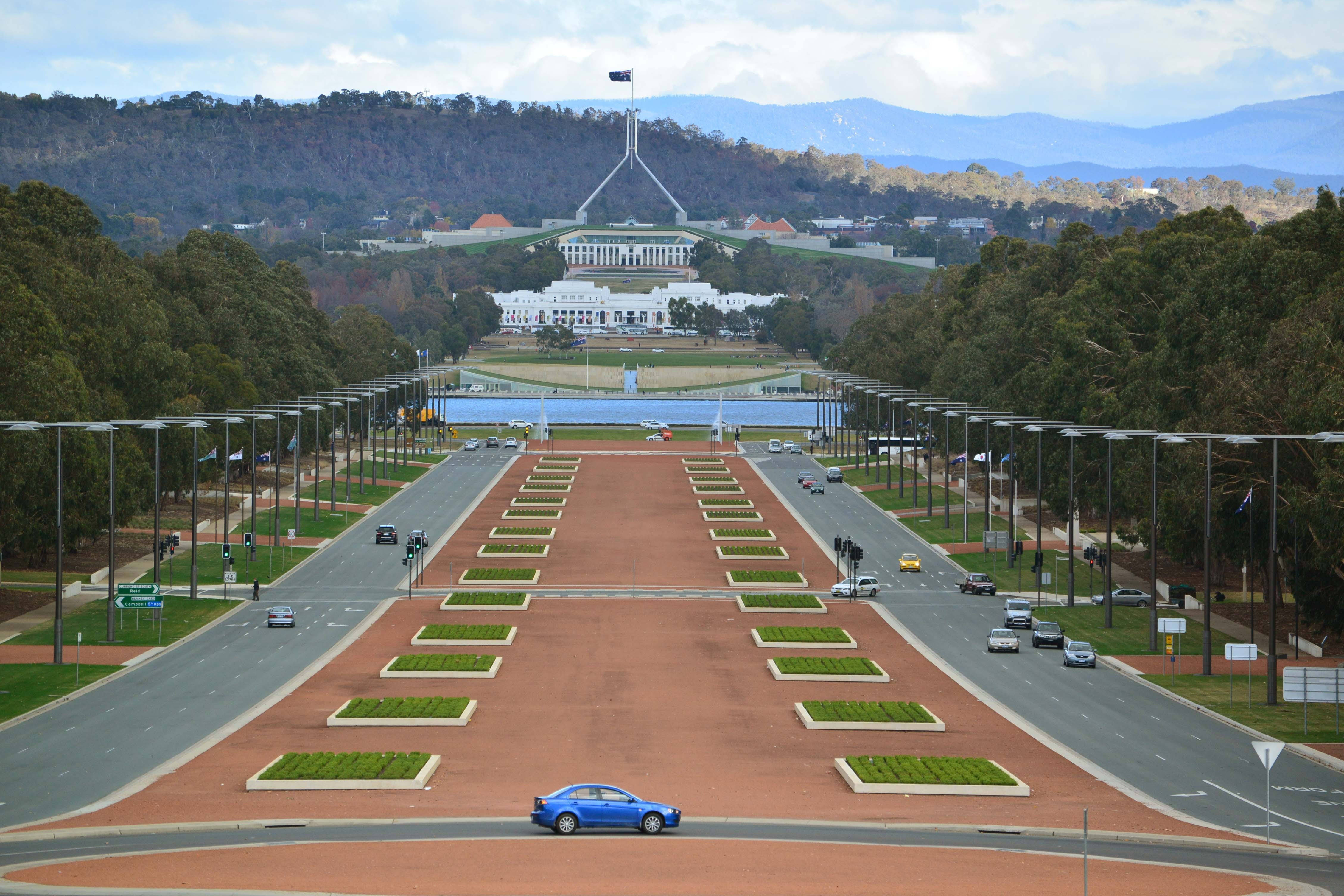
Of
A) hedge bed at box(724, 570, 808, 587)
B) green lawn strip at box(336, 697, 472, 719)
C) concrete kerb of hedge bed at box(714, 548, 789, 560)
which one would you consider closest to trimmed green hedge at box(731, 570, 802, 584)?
hedge bed at box(724, 570, 808, 587)

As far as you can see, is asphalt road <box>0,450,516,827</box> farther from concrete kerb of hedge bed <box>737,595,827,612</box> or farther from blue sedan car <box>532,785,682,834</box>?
concrete kerb of hedge bed <box>737,595,827,612</box>

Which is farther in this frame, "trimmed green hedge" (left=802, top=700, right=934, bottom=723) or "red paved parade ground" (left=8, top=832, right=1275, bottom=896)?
"trimmed green hedge" (left=802, top=700, right=934, bottom=723)

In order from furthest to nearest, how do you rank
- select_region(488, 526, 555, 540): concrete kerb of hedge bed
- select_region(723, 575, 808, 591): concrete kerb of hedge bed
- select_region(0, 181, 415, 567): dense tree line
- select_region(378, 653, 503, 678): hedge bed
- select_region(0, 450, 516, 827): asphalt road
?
select_region(488, 526, 555, 540): concrete kerb of hedge bed < select_region(723, 575, 808, 591): concrete kerb of hedge bed < select_region(0, 181, 415, 567): dense tree line < select_region(378, 653, 503, 678): hedge bed < select_region(0, 450, 516, 827): asphalt road

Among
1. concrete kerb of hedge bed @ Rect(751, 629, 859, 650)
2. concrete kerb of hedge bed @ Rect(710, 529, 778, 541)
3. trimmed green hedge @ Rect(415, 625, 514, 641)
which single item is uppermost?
concrete kerb of hedge bed @ Rect(710, 529, 778, 541)

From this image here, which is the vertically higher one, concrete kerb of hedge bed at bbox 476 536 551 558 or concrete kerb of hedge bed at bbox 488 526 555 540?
concrete kerb of hedge bed at bbox 488 526 555 540

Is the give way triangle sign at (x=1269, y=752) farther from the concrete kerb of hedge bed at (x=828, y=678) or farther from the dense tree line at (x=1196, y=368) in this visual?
the concrete kerb of hedge bed at (x=828, y=678)

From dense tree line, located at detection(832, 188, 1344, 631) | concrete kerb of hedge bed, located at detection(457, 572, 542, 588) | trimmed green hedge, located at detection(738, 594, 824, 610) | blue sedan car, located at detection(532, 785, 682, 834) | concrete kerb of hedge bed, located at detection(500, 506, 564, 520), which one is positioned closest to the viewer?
blue sedan car, located at detection(532, 785, 682, 834)

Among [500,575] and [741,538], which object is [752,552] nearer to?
[741,538]
